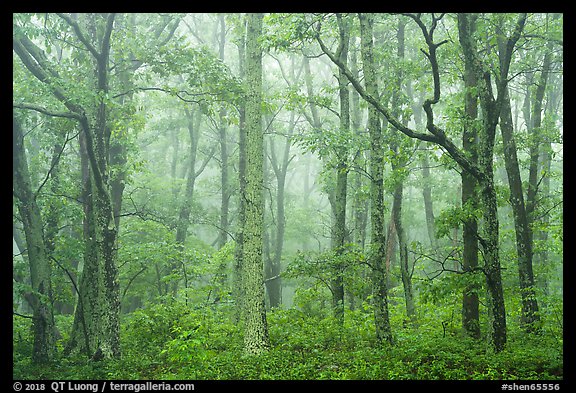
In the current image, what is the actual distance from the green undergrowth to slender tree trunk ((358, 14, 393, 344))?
2.00ft

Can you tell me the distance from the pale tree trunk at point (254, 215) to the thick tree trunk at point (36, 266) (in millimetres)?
4982

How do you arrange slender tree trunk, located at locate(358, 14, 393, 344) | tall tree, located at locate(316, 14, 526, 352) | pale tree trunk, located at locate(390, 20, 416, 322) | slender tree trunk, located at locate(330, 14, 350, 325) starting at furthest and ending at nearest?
pale tree trunk, located at locate(390, 20, 416, 322), slender tree trunk, located at locate(330, 14, 350, 325), slender tree trunk, located at locate(358, 14, 393, 344), tall tree, located at locate(316, 14, 526, 352)

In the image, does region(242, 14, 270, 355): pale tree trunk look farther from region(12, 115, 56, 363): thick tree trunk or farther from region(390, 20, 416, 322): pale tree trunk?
region(12, 115, 56, 363): thick tree trunk

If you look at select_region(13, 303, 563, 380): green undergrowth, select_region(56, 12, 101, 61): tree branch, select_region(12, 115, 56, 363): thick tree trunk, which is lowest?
select_region(13, 303, 563, 380): green undergrowth

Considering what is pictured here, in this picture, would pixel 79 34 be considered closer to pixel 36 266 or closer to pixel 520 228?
pixel 36 266

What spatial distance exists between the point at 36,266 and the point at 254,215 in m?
5.65

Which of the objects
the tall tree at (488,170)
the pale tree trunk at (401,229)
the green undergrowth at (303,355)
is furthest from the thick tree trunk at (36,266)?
the pale tree trunk at (401,229)

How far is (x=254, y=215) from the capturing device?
1073 centimetres

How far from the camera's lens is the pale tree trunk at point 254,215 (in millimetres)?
10336

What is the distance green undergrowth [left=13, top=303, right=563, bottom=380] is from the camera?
27.0ft

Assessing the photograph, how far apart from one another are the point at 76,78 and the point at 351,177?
12028mm

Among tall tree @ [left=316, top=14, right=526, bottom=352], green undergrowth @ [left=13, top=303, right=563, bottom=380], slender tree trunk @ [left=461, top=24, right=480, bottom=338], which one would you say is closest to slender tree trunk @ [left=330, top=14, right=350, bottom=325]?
green undergrowth @ [left=13, top=303, right=563, bottom=380]

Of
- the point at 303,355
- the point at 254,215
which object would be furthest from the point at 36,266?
the point at 303,355
